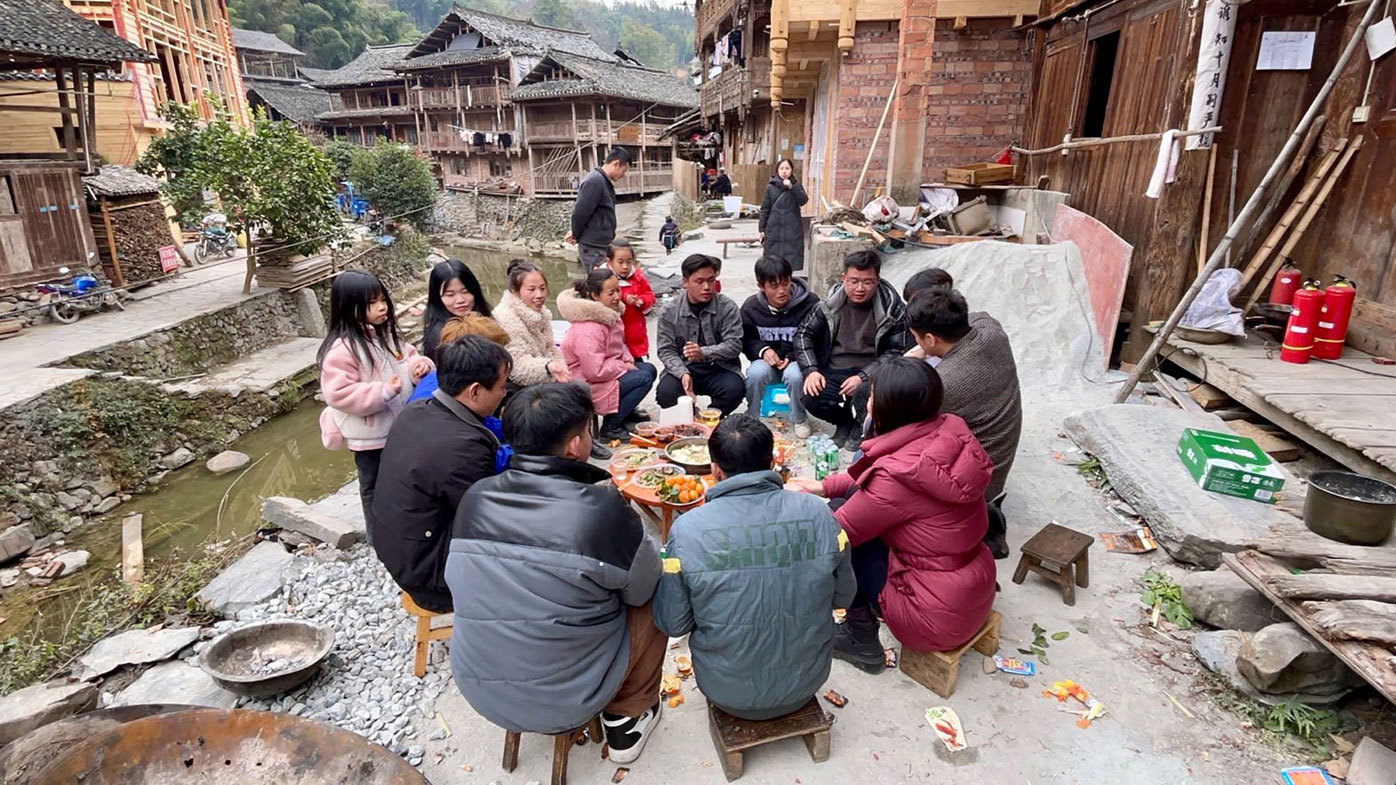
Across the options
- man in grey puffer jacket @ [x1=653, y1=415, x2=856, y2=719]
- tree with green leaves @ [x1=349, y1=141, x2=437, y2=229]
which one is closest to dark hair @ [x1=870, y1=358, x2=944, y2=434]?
man in grey puffer jacket @ [x1=653, y1=415, x2=856, y2=719]

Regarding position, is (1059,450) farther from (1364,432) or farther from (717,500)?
(717,500)

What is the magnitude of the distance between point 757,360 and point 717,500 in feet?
10.6

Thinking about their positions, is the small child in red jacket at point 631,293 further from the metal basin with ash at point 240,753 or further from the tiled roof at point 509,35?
the tiled roof at point 509,35

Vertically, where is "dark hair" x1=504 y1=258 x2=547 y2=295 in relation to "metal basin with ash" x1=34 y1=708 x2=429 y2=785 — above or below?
above

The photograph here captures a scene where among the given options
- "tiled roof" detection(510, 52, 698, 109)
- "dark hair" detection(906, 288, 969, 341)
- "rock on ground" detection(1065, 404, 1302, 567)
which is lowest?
"rock on ground" detection(1065, 404, 1302, 567)

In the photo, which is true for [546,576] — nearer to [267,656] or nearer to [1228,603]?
[267,656]

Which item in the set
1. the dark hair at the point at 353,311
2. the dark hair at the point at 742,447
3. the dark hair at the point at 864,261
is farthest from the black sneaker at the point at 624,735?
the dark hair at the point at 864,261

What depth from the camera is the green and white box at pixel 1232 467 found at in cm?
371

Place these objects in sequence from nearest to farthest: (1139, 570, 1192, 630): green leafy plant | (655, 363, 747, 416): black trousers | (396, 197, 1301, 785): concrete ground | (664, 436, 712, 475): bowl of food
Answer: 1. (396, 197, 1301, 785): concrete ground
2. (1139, 570, 1192, 630): green leafy plant
3. (664, 436, 712, 475): bowl of food
4. (655, 363, 747, 416): black trousers

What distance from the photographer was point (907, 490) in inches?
102

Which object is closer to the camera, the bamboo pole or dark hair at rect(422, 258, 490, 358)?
dark hair at rect(422, 258, 490, 358)

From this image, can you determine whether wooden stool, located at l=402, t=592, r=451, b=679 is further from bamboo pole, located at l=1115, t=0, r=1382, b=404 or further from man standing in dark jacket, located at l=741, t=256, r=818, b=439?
bamboo pole, located at l=1115, t=0, r=1382, b=404

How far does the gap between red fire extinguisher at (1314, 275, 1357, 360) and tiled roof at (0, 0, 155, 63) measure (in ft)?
51.7

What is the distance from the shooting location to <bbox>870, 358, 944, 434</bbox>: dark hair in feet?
8.73
